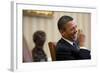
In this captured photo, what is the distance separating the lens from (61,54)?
1604 mm

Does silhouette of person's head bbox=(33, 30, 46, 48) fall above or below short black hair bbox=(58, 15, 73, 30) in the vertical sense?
below

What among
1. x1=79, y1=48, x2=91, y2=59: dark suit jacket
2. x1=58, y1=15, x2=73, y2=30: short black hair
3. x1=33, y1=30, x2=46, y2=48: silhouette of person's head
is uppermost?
x1=58, y1=15, x2=73, y2=30: short black hair

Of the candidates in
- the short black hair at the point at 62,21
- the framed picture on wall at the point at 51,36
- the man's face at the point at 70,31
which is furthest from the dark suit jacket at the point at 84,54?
the short black hair at the point at 62,21

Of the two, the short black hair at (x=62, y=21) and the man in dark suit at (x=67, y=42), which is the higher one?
the short black hair at (x=62, y=21)

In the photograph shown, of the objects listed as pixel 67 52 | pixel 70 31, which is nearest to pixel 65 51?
pixel 67 52

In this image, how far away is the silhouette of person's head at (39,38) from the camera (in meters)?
1.54

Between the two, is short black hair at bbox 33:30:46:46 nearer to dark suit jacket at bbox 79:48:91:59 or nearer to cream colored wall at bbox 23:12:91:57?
cream colored wall at bbox 23:12:91:57

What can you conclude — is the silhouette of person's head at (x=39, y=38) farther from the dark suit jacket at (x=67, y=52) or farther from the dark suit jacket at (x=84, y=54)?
the dark suit jacket at (x=84, y=54)

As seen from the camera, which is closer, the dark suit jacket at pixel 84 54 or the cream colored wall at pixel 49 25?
the cream colored wall at pixel 49 25

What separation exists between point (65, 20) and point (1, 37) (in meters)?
0.46

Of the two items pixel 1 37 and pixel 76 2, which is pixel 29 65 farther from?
pixel 76 2

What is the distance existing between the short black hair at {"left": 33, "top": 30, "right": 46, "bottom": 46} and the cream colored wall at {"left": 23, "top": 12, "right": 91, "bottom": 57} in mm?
22

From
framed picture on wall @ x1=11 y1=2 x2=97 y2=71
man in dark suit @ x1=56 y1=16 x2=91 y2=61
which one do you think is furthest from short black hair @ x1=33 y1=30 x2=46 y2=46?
Result: man in dark suit @ x1=56 y1=16 x2=91 y2=61

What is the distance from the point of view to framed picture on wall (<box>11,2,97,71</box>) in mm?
1484
